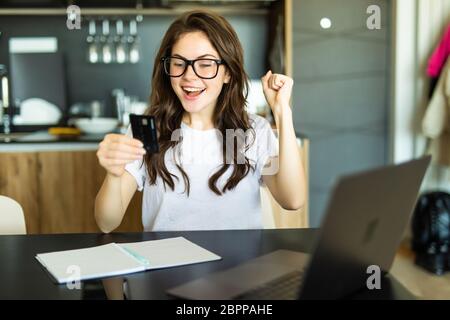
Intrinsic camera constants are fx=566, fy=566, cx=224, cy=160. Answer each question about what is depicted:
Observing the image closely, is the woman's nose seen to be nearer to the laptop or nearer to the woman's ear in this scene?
the woman's ear

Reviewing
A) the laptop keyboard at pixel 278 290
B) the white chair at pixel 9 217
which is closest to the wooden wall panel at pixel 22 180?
the white chair at pixel 9 217

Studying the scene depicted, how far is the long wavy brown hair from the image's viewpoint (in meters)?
1.44

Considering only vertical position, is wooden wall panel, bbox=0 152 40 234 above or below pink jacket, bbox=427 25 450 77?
below

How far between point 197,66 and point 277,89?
21cm

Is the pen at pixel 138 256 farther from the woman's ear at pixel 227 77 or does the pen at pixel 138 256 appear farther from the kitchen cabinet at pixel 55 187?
the kitchen cabinet at pixel 55 187

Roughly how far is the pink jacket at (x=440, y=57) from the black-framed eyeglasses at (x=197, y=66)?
193 cm

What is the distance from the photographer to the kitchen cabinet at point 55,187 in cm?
258

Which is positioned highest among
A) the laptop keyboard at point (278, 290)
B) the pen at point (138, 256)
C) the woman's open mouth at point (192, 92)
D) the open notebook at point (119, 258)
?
the woman's open mouth at point (192, 92)

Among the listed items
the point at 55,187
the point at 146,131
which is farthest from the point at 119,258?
the point at 55,187

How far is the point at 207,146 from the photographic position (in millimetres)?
1511

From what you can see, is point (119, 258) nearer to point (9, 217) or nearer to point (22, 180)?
point (9, 217)

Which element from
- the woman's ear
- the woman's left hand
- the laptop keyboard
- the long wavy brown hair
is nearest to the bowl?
the long wavy brown hair

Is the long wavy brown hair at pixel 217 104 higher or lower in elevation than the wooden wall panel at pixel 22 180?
higher
